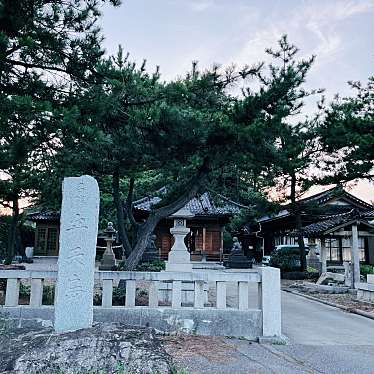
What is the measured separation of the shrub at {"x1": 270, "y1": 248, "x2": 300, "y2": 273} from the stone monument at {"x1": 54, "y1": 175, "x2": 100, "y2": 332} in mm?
16487

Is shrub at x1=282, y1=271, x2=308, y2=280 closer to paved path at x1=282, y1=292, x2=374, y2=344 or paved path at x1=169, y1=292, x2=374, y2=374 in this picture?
paved path at x1=282, y1=292, x2=374, y2=344

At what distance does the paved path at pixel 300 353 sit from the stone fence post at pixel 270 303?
1.00 feet

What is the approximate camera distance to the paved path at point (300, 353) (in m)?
4.80

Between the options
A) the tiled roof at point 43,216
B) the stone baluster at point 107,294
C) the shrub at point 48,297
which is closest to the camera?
the stone baluster at point 107,294

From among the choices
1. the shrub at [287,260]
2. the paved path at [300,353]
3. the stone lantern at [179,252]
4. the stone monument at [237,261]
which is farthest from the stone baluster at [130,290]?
the stone monument at [237,261]

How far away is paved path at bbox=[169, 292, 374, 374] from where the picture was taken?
4805 millimetres

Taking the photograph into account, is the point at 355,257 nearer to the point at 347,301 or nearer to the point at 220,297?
the point at 347,301

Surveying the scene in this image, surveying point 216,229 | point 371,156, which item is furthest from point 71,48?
point 216,229

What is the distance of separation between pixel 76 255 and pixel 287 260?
17.5 meters

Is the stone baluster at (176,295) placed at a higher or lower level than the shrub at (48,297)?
higher

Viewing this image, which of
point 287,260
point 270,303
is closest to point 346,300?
point 270,303

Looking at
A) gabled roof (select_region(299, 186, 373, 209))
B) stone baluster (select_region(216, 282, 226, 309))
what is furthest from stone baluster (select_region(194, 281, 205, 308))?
gabled roof (select_region(299, 186, 373, 209))

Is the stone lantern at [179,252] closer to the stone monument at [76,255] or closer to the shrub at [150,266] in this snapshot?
the stone monument at [76,255]

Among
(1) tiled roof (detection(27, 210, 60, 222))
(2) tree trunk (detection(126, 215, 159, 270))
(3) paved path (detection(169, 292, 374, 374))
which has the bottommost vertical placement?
(3) paved path (detection(169, 292, 374, 374))
